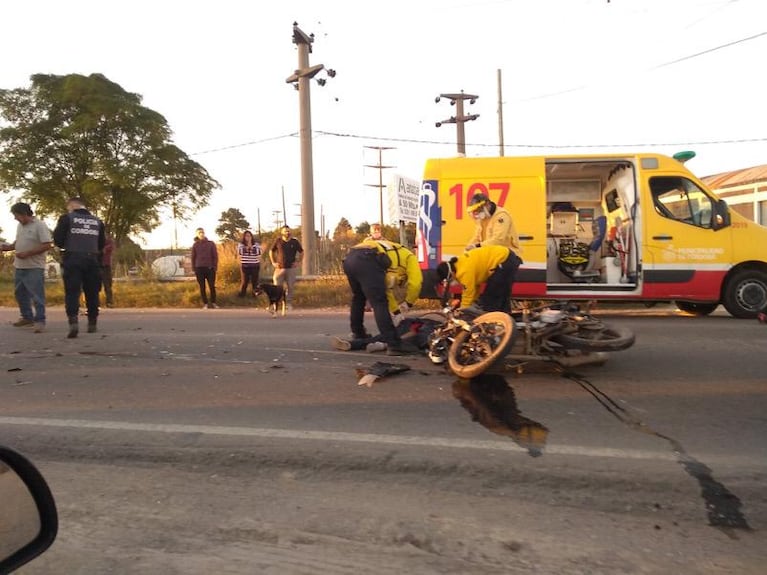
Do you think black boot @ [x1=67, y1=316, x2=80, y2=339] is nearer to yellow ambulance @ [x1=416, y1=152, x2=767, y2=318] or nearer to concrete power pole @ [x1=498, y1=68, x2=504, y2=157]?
yellow ambulance @ [x1=416, y1=152, x2=767, y2=318]

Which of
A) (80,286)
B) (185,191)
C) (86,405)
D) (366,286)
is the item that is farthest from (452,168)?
(185,191)

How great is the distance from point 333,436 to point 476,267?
97.7 inches

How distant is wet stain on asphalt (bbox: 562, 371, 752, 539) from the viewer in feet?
8.33

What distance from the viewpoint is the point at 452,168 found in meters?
9.17

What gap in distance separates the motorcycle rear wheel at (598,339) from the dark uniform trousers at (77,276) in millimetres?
5964

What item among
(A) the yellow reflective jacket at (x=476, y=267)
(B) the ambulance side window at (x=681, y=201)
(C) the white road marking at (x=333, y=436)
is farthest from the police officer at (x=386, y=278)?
(B) the ambulance side window at (x=681, y=201)

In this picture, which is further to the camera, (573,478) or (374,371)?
(374,371)

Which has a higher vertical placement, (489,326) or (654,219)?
(654,219)

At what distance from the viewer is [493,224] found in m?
6.42

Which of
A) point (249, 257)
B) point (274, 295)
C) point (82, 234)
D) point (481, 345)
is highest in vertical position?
point (82, 234)

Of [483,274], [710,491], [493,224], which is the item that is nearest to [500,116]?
[493,224]

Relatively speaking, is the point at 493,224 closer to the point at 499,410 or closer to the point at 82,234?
the point at 499,410

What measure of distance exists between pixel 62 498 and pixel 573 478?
8.62 ft

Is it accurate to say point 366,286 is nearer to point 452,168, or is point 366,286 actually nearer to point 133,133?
point 452,168
